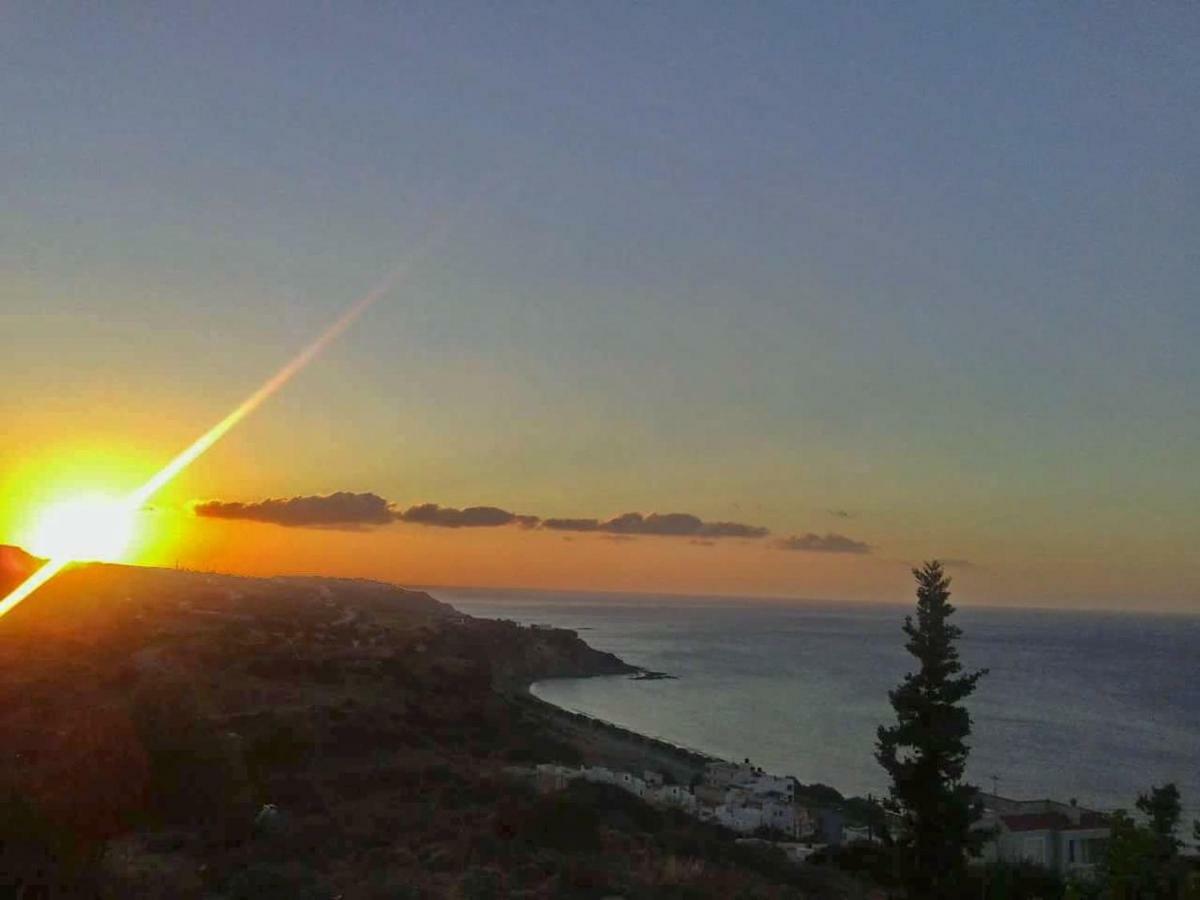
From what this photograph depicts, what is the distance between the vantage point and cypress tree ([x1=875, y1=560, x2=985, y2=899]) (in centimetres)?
2053

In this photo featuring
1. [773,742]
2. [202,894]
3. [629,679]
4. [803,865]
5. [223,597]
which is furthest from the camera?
[629,679]

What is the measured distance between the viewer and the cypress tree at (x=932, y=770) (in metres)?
20.5

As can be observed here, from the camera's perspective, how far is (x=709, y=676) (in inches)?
5192

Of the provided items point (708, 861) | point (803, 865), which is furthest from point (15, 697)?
point (803, 865)

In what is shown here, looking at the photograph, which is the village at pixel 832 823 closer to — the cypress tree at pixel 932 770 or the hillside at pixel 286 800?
the hillside at pixel 286 800

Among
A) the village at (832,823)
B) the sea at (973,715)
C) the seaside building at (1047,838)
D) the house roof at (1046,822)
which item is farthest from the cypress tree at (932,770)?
the sea at (973,715)

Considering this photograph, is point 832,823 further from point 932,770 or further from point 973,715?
point 973,715

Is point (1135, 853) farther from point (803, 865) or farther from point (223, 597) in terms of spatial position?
point (223, 597)

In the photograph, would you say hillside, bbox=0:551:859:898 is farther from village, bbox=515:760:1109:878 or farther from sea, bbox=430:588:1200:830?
sea, bbox=430:588:1200:830

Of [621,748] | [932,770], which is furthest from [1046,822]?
[621,748]

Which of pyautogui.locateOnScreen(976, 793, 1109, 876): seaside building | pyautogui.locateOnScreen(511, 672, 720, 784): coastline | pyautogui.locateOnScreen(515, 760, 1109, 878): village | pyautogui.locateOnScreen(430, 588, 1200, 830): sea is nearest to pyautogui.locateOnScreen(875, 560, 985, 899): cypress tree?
pyautogui.locateOnScreen(515, 760, 1109, 878): village

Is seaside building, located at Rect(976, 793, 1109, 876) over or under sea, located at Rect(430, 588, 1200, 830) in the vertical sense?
over

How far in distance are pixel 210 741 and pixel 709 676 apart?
114 meters

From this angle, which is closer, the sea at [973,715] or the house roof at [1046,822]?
the house roof at [1046,822]
